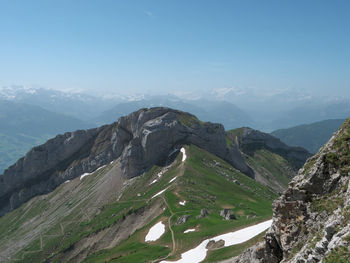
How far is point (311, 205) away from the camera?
18.7 metres

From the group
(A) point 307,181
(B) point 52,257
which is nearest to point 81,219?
(B) point 52,257

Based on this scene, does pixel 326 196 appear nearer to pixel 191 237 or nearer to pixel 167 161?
pixel 191 237

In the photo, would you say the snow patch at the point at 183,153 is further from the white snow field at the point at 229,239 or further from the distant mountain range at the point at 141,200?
the white snow field at the point at 229,239

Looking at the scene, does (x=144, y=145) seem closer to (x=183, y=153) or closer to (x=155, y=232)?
(x=183, y=153)

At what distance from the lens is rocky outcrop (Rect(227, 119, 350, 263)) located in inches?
662

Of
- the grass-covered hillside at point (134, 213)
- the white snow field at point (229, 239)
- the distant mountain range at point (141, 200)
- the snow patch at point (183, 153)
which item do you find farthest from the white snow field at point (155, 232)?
the snow patch at point (183, 153)

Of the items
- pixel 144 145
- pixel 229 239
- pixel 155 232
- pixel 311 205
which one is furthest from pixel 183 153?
pixel 311 205

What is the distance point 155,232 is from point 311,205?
59.0 metres

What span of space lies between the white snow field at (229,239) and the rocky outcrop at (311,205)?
2716 centimetres

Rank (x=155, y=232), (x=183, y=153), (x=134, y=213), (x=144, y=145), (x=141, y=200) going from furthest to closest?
(x=144, y=145) → (x=183, y=153) → (x=141, y=200) → (x=134, y=213) → (x=155, y=232)

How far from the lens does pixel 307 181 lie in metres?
19.3

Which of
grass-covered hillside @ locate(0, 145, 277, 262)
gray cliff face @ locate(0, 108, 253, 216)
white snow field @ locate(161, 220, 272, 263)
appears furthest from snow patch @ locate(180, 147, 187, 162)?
white snow field @ locate(161, 220, 272, 263)

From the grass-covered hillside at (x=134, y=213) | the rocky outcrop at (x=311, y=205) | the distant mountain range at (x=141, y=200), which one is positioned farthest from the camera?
the distant mountain range at (x=141, y=200)

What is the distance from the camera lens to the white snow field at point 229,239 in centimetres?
4725
